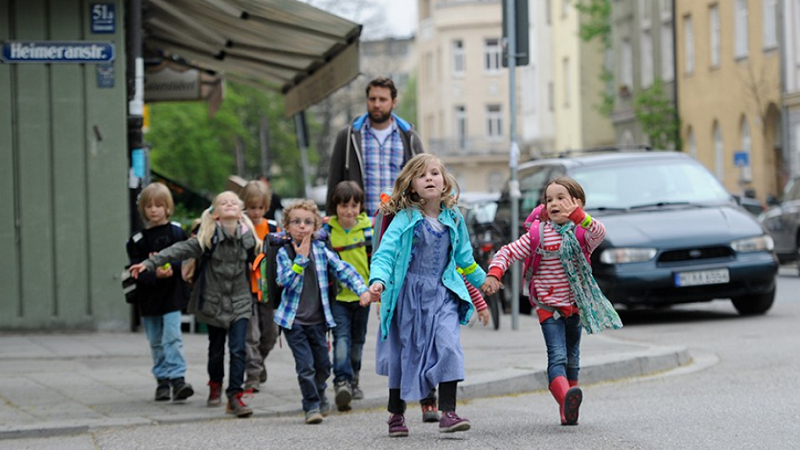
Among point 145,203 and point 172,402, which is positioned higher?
point 145,203

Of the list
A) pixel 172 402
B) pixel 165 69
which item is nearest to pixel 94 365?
pixel 172 402

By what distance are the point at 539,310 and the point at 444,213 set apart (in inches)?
31.9

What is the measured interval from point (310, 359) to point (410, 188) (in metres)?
1.51

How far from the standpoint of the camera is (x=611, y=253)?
52.3 feet

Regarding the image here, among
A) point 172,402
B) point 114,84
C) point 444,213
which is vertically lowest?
point 172,402

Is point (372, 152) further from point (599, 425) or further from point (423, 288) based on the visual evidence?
point (599, 425)

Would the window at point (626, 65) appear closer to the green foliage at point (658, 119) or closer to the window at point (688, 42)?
the green foliage at point (658, 119)

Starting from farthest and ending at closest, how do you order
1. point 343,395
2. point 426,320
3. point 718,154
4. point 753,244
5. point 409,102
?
point 409,102 < point 718,154 < point 753,244 < point 343,395 < point 426,320

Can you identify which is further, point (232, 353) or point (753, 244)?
point (753, 244)

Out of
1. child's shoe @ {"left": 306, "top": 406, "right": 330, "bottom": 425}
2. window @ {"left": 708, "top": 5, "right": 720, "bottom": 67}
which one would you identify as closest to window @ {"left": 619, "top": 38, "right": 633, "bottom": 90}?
window @ {"left": 708, "top": 5, "right": 720, "bottom": 67}

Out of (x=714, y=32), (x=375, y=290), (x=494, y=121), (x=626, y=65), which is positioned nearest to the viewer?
(x=375, y=290)

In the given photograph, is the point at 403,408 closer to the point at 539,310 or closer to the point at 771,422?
the point at 539,310

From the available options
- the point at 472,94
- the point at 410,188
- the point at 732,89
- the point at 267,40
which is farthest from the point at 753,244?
the point at 472,94

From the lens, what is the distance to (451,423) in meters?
8.17
